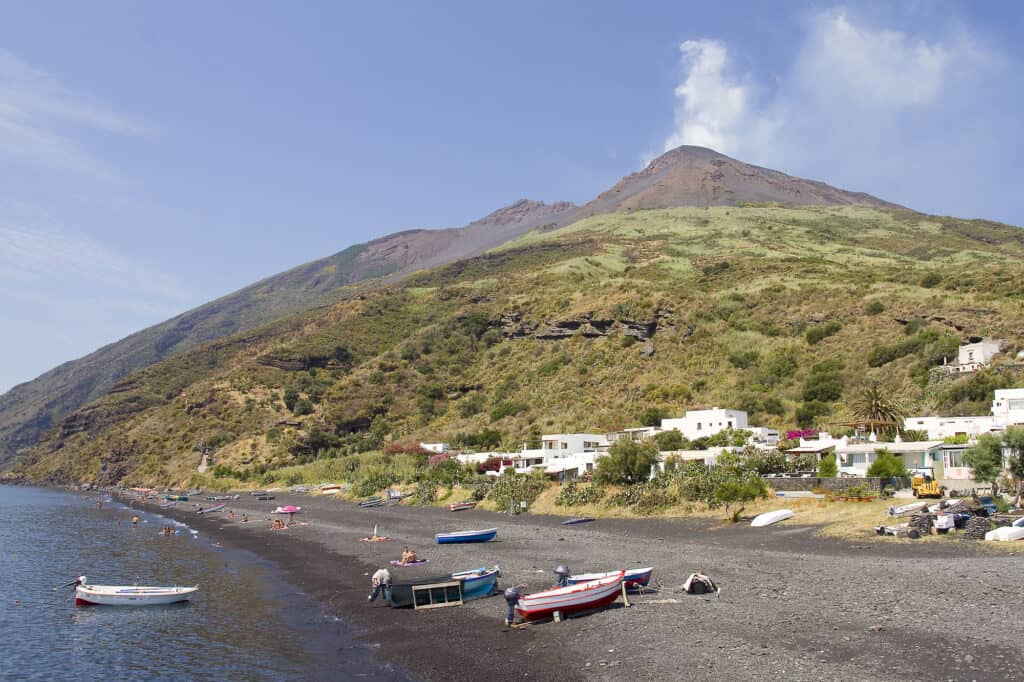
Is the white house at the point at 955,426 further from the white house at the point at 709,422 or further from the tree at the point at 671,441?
the tree at the point at 671,441

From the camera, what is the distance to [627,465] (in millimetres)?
44156

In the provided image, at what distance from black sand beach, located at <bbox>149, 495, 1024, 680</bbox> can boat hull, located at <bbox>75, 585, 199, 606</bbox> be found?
163 inches

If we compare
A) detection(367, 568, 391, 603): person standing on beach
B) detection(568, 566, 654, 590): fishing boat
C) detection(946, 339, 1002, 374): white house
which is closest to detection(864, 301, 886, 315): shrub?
detection(946, 339, 1002, 374): white house

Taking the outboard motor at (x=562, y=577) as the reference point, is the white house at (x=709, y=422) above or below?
above

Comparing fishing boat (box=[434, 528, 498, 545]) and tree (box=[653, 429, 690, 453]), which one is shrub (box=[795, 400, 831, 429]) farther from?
fishing boat (box=[434, 528, 498, 545])

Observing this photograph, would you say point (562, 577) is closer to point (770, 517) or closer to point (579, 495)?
point (770, 517)

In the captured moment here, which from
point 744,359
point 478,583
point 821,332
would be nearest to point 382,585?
point 478,583

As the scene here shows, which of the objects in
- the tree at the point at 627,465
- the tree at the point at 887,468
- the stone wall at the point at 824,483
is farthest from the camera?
the tree at the point at 627,465

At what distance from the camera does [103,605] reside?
24781 millimetres

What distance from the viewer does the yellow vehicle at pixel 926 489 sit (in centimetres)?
3081

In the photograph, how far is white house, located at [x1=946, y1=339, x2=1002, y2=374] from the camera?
61.8m

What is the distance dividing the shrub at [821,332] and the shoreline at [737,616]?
5714 centimetres

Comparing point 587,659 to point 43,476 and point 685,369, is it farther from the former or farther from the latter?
point 43,476

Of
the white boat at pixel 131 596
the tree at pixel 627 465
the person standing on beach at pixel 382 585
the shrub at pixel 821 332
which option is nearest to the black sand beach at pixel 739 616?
the person standing on beach at pixel 382 585
